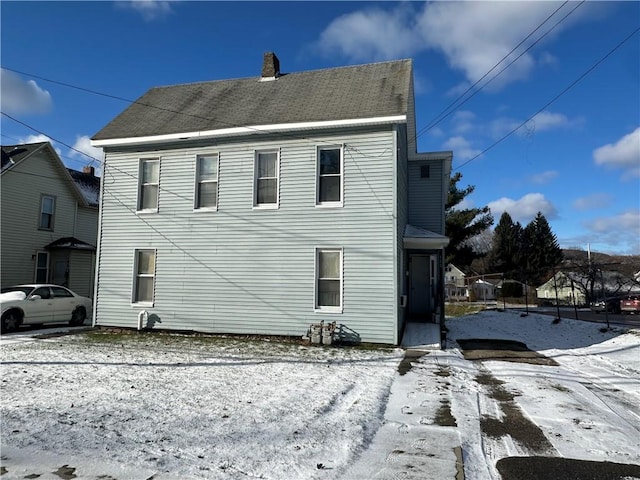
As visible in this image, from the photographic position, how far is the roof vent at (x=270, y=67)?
15.5m

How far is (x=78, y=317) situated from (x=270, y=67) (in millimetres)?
11103

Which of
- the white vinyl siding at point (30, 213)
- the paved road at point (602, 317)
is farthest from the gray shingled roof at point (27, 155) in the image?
the paved road at point (602, 317)

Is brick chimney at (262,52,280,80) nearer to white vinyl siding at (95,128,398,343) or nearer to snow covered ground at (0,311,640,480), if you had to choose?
white vinyl siding at (95,128,398,343)

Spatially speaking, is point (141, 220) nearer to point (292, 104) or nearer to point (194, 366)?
point (292, 104)

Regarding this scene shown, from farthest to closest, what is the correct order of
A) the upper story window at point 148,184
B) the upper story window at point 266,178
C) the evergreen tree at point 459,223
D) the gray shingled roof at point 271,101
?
1. the evergreen tree at point 459,223
2. the upper story window at point 148,184
3. the upper story window at point 266,178
4. the gray shingled roof at point 271,101

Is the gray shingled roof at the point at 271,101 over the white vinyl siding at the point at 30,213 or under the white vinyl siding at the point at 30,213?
over

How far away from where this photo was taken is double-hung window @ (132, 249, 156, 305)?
43.7 feet

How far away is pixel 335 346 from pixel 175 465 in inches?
285

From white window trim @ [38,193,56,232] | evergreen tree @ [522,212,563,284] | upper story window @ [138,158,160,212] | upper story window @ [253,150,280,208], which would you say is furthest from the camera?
evergreen tree @ [522,212,563,284]

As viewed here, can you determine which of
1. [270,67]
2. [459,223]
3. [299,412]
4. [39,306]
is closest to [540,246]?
[459,223]

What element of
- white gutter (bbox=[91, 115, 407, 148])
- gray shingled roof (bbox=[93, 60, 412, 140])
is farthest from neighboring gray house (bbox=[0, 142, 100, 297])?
white gutter (bbox=[91, 115, 407, 148])

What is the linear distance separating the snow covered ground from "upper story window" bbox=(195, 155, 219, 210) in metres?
4.60

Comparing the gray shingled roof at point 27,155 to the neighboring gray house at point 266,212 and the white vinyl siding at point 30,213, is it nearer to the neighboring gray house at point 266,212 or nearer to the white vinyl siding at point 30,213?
the white vinyl siding at point 30,213

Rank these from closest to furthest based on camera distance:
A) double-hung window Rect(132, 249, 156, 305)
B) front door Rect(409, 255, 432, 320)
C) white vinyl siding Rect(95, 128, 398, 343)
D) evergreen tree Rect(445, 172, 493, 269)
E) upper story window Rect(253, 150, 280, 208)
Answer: white vinyl siding Rect(95, 128, 398, 343)
upper story window Rect(253, 150, 280, 208)
double-hung window Rect(132, 249, 156, 305)
front door Rect(409, 255, 432, 320)
evergreen tree Rect(445, 172, 493, 269)
